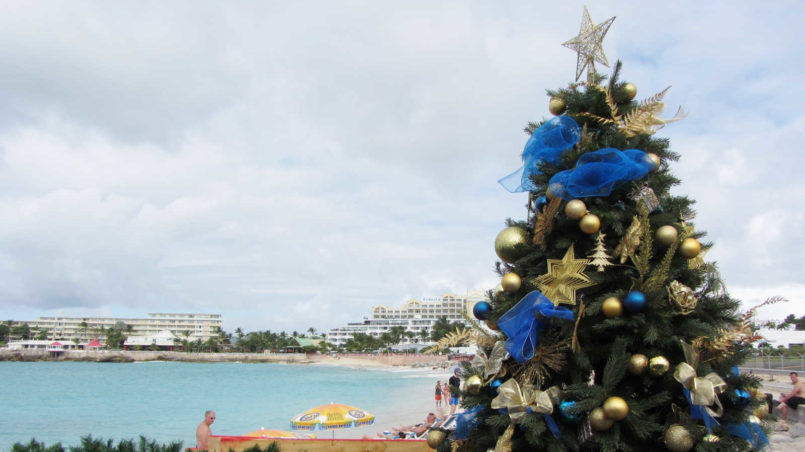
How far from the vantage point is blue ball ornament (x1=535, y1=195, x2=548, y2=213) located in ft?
11.9

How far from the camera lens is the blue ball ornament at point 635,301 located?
9.61 feet

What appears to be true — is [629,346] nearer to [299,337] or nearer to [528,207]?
[528,207]

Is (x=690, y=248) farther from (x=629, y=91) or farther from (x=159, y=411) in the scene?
(x=159, y=411)

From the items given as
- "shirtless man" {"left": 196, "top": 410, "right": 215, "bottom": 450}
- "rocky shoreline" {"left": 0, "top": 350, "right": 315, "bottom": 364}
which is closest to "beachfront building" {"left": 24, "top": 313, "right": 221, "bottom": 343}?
"rocky shoreline" {"left": 0, "top": 350, "right": 315, "bottom": 364}

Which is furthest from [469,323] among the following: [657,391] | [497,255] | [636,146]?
[636,146]

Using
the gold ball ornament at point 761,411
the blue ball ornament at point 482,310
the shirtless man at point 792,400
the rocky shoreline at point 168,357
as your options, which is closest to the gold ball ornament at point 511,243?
the blue ball ornament at point 482,310

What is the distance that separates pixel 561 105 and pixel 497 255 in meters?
1.21

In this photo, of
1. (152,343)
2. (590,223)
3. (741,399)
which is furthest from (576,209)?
(152,343)

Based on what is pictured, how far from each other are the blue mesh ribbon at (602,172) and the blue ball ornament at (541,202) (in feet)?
0.85

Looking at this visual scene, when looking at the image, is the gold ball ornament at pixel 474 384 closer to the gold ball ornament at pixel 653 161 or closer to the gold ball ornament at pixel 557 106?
the gold ball ornament at pixel 653 161

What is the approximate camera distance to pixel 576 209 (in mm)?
3213

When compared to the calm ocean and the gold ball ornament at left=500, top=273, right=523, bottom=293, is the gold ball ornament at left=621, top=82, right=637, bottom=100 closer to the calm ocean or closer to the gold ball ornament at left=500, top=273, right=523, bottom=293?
the gold ball ornament at left=500, top=273, right=523, bottom=293

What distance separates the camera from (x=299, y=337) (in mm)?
150125

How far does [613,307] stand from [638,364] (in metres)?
0.33
